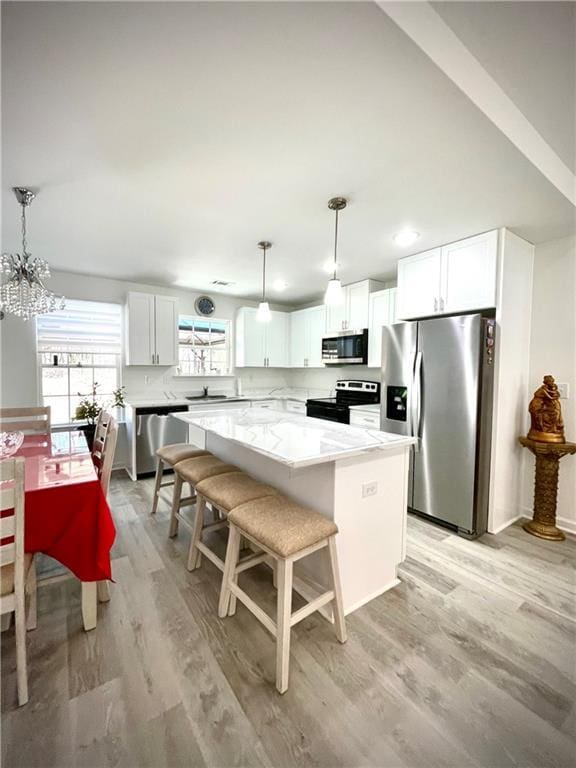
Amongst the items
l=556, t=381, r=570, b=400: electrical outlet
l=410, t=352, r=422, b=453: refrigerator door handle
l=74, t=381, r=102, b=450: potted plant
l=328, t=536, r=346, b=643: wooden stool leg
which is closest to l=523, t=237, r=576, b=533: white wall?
l=556, t=381, r=570, b=400: electrical outlet

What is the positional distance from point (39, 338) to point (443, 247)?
14.6 feet

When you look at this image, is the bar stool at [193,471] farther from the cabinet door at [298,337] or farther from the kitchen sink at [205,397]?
the cabinet door at [298,337]

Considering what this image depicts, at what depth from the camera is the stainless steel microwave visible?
4152mm

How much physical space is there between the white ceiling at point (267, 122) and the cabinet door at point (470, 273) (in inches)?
6.7

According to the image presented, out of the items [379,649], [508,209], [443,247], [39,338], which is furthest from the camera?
[39,338]

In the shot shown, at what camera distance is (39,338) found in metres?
3.80

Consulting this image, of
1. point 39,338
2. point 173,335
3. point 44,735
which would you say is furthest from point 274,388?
point 44,735

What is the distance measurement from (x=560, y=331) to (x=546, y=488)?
136 centimetres

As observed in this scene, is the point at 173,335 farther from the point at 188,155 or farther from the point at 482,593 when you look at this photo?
the point at 482,593

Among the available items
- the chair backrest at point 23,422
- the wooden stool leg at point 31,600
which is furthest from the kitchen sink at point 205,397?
the wooden stool leg at point 31,600

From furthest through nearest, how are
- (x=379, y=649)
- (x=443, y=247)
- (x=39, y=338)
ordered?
(x=39, y=338) < (x=443, y=247) < (x=379, y=649)

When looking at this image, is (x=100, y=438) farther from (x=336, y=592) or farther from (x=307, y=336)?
(x=307, y=336)

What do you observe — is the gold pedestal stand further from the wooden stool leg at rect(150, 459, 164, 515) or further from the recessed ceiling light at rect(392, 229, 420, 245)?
the wooden stool leg at rect(150, 459, 164, 515)

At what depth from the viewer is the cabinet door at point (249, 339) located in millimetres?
5105
